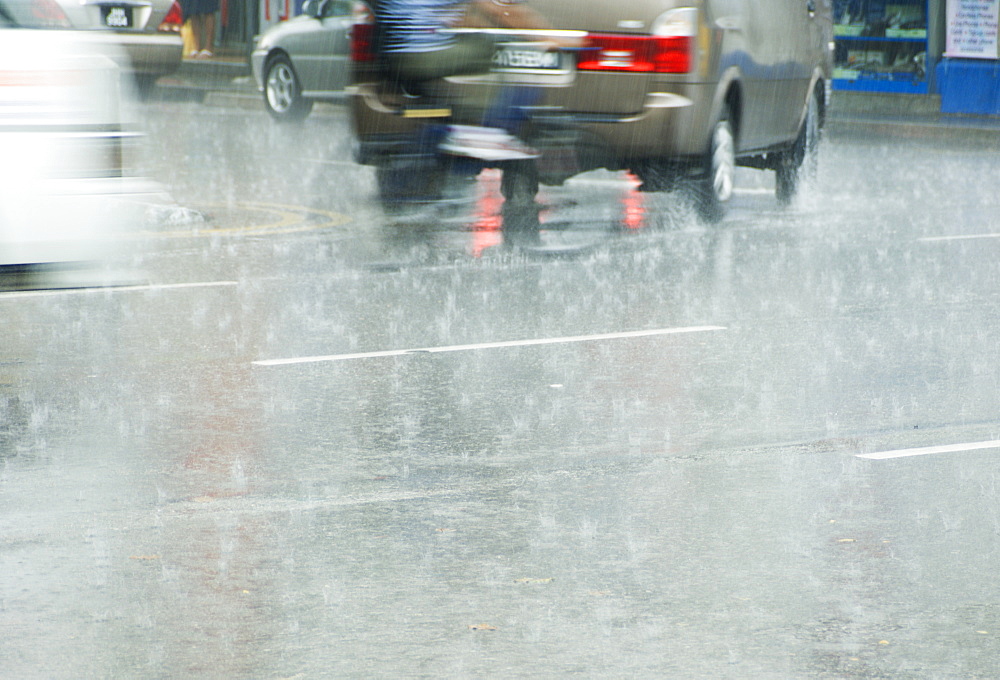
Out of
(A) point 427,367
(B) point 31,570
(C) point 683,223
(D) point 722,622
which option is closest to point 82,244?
(A) point 427,367

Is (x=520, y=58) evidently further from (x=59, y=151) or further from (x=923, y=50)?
(x=923, y=50)

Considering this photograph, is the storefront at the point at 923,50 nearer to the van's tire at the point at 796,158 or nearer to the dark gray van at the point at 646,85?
the van's tire at the point at 796,158

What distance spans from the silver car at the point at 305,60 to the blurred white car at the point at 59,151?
14.3m

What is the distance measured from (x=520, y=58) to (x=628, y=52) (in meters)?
0.72

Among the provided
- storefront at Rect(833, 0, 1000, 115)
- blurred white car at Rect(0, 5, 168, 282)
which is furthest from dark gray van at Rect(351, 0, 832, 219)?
storefront at Rect(833, 0, 1000, 115)

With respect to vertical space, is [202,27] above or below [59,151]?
above

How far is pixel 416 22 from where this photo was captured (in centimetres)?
1195

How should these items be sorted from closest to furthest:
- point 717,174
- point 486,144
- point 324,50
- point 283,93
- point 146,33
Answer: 1. point 486,144
2. point 717,174
3. point 324,50
4. point 283,93
5. point 146,33

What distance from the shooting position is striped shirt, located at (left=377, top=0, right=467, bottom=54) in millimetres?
11562

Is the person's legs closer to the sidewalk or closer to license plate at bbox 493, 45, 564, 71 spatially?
the sidewalk

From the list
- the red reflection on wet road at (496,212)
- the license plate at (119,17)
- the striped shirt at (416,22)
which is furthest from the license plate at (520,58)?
the license plate at (119,17)

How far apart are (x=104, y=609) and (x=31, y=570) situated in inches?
16.4

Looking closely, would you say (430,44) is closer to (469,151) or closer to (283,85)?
(469,151)

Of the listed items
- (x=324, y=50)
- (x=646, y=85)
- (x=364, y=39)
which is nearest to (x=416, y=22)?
(x=364, y=39)
